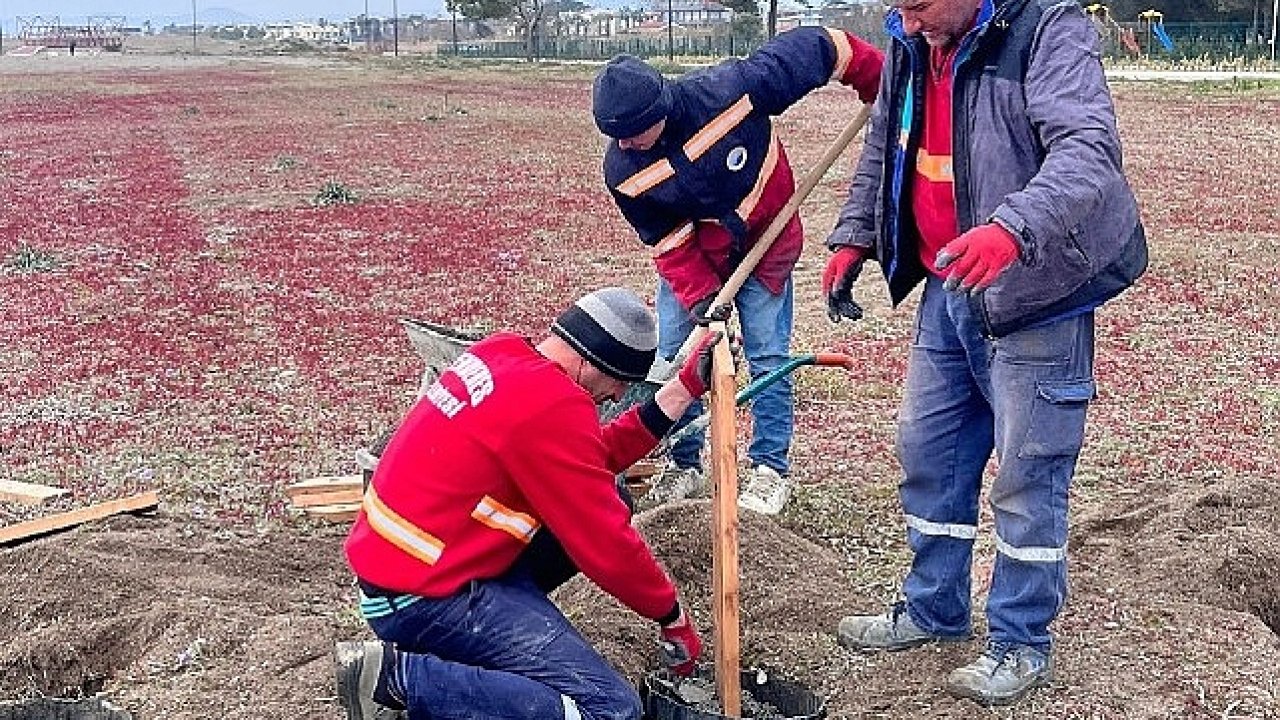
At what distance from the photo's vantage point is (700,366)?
466cm

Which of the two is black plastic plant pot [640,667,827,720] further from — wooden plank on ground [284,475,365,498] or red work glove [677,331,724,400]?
wooden plank on ground [284,475,365,498]

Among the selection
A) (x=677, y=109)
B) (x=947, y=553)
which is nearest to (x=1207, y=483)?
(x=947, y=553)

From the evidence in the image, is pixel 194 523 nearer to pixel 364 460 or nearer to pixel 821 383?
pixel 364 460

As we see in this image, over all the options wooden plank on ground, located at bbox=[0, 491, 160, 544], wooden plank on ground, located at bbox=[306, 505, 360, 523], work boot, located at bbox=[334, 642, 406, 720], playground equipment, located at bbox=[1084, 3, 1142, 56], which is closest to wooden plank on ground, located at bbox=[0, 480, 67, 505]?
wooden plank on ground, located at bbox=[0, 491, 160, 544]

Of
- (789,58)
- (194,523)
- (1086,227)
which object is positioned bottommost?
(194,523)

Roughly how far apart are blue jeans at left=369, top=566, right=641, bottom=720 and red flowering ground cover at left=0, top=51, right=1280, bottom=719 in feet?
2.16

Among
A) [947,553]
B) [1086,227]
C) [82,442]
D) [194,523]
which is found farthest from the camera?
[82,442]

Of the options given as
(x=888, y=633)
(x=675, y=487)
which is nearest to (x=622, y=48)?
(x=675, y=487)

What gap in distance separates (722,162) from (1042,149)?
2078 mm

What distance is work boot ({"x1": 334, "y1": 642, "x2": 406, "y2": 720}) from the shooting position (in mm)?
4273

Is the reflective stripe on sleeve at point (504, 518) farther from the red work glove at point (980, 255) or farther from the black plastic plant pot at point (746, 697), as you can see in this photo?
the red work glove at point (980, 255)

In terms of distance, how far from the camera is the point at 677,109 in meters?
6.05

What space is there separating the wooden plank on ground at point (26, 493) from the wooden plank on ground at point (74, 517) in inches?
10.8

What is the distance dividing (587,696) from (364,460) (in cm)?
203
